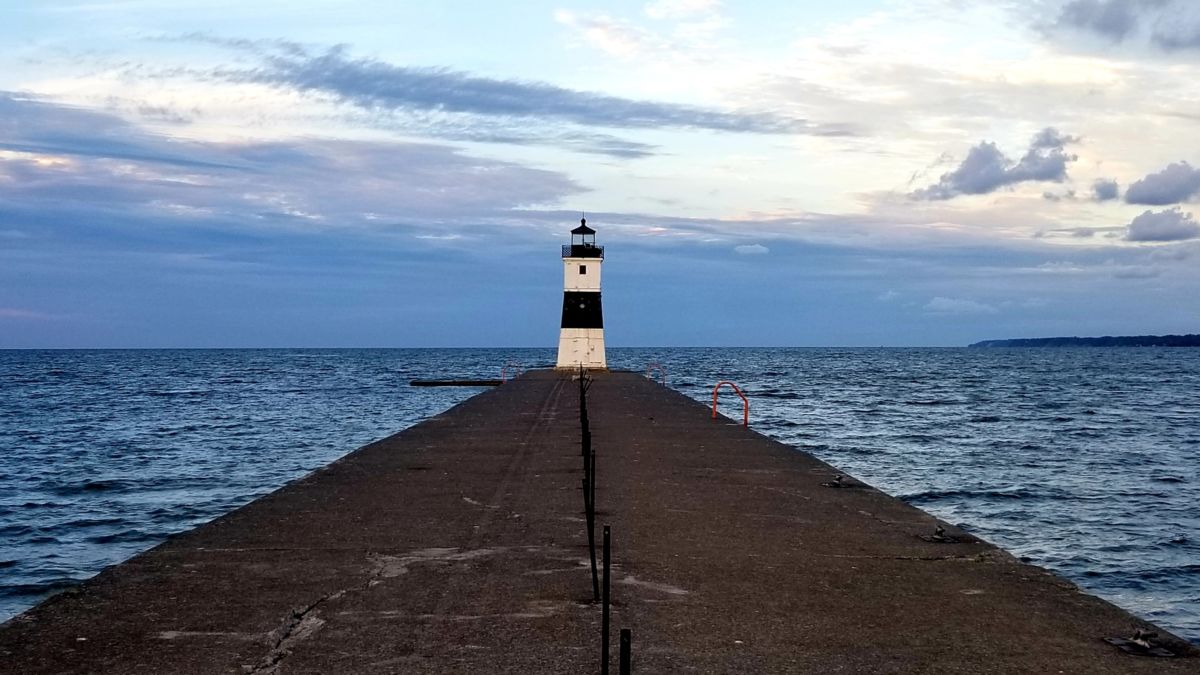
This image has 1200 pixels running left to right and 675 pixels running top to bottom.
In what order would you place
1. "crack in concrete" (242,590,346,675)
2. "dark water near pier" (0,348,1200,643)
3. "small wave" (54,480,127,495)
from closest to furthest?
"crack in concrete" (242,590,346,675) → "dark water near pier" (0,348,1200,643) → "small wave" (54,480,127,495)

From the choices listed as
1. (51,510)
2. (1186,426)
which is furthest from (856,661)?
(1186,426)

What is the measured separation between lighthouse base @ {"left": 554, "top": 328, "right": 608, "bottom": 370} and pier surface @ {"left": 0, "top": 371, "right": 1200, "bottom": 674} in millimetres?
33177

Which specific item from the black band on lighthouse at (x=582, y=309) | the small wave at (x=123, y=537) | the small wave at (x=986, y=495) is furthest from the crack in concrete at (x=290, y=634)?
the black band on lighthouse at (x=582, y=309)

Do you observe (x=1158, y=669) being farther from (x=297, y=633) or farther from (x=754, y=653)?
(x=297, y=633)

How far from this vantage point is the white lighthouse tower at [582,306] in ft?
150

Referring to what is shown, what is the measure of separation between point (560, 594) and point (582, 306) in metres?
38.5

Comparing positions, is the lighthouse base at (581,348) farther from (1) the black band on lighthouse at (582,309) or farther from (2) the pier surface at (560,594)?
(2) the pier surface at (560,594)

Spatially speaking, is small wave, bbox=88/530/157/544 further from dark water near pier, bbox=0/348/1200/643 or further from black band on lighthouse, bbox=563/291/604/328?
black band on lighthouse, bbox=563/291/604/328

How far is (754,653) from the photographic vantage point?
6137 millimetres

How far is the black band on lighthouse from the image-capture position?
4575 centimetres

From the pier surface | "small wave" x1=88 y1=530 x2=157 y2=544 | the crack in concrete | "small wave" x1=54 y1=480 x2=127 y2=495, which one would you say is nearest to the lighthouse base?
"small wave" x1=54 y1=480 x2=127 y2=495

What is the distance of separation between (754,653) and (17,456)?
26.3 m

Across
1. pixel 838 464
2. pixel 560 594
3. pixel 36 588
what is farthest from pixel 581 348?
pixel 560 594

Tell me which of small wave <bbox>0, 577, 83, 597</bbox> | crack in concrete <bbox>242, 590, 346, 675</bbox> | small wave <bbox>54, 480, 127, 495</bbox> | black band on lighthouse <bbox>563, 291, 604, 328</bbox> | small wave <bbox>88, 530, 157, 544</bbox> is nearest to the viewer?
crack in concrete <bbox>242, 590, 346, 675</bbox>
